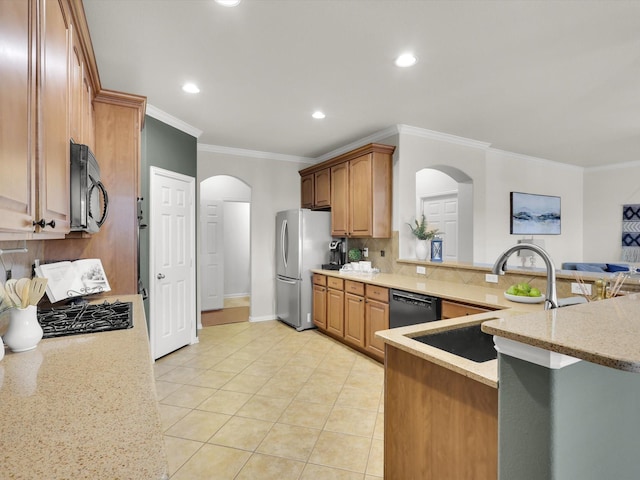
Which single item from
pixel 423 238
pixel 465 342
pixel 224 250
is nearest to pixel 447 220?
pixel 423 238

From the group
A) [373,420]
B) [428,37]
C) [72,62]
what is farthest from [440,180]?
[72,62]

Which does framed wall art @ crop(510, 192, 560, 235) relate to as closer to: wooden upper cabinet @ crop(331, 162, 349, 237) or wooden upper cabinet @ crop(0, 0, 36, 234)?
wooden upper cabinet @ crop(331, 162, 349, 237)

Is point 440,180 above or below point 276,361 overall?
above

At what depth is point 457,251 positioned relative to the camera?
17.2ft

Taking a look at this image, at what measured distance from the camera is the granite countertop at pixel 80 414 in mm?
628

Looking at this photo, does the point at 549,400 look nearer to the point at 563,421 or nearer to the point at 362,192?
the point at 563,421

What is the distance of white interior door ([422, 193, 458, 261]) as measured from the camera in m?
5.38

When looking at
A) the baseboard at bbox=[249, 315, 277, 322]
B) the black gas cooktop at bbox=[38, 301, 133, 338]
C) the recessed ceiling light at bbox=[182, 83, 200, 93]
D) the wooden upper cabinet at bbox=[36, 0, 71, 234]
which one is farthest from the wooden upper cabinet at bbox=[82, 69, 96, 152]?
the baseboard at bbox=[249, 315, 277, 322]

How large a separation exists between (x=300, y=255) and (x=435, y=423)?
11.3 ft

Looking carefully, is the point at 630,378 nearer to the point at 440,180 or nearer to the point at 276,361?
the point at 276,361

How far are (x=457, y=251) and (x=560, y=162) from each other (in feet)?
9.05

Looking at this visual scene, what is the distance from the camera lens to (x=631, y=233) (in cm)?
587

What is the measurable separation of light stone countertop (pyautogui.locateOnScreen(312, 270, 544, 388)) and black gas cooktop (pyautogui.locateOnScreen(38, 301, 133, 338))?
1.28m

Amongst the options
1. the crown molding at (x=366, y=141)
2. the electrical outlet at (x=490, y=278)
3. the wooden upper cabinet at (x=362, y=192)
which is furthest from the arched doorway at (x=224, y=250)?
the electrical outlet at (x=490, y=278)
